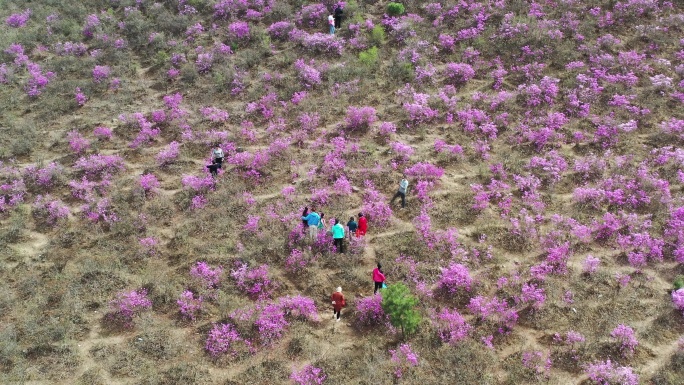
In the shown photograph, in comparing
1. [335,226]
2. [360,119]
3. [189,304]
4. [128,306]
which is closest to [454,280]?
Result: [335,226]

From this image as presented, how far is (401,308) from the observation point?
1314 centimetres

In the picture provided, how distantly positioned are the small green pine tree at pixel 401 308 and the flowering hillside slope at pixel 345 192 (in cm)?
7

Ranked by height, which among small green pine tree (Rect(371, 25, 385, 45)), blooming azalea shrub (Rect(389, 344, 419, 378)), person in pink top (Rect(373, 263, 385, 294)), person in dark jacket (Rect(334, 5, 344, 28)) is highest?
person in dark jacket (Rect(334, 5, 344, 28))

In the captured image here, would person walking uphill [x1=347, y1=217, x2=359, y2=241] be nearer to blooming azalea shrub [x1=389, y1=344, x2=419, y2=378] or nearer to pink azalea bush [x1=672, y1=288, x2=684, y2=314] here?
blooming azalea shrub [x1=389, y1=344, x2=419, y2=378]

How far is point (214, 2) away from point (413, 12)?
430 inches

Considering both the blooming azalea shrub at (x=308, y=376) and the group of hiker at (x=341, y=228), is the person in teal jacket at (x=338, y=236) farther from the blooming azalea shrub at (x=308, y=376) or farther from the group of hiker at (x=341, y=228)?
the blooming azalea shrub at (x=308, y=376)

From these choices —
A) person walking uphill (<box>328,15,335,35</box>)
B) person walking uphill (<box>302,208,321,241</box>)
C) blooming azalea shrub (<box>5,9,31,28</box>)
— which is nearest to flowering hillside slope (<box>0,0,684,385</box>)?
blooming azalea shrub (<box>5,9,31,28</box>)

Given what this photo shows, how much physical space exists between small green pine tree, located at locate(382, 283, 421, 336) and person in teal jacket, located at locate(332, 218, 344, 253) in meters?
2.53

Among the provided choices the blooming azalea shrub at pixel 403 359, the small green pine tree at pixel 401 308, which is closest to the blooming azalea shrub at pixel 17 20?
the small green pine tree at pixel 401 308

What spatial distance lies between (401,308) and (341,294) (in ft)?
5.49

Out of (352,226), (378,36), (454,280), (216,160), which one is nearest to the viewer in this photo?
(454,280)

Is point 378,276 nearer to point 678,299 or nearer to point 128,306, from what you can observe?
point 128,306

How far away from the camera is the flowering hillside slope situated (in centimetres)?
1316

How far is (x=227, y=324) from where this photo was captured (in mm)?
13781
